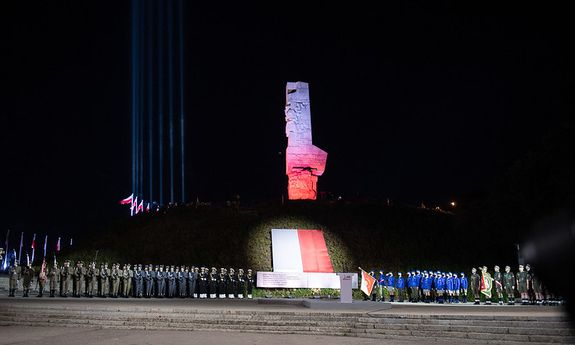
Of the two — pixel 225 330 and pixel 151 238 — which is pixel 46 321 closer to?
pixel 225 330

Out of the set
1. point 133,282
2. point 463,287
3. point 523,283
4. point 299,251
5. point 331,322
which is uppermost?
point 299,251

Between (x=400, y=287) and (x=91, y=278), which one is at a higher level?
(x=91, y=278)

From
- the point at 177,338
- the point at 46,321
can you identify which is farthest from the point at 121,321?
the point at 177,338

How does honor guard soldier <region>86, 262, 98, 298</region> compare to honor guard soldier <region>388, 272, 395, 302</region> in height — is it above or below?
above

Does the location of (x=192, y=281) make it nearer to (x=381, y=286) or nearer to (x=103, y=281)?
(x=103, y=281)

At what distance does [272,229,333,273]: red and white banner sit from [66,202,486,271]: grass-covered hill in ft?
3.67

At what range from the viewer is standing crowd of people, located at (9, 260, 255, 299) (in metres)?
24.7

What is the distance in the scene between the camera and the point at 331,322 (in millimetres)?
13875

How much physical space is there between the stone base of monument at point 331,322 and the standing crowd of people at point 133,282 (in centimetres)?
848

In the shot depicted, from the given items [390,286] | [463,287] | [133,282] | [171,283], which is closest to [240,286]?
[171,283]

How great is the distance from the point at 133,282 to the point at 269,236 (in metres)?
10.9

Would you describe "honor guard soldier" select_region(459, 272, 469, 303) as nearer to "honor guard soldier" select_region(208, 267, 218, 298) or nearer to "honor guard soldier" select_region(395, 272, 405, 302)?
"honor guard soldier" select_region(395, 272, 405, 302)

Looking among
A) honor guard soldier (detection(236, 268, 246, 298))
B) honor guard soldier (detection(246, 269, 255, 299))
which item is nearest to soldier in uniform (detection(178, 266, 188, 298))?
honor guard soldier (detection(236, 268, 246, 298))

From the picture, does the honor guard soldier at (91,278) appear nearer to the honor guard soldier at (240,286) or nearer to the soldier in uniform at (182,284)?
the soldier in uniform at (182,284)
